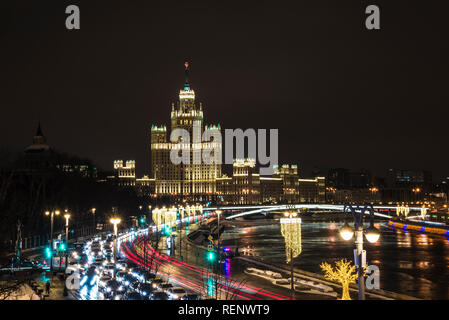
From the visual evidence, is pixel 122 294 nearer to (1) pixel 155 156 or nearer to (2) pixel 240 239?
(2) pixel 240 239

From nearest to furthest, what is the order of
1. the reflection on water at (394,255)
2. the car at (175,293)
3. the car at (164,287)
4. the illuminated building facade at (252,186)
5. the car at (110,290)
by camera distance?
the car at (175,293)
the car at (110,290)
the car at (164,287)
the reflection on water at (394,255)
the illuminated building facade at (252,186)

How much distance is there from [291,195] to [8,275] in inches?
6201

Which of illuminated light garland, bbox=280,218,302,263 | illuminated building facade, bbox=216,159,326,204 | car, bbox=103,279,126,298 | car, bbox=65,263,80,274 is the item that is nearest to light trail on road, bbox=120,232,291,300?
car, bbox=103,279,126,298

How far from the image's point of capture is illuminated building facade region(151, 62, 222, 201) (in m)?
174

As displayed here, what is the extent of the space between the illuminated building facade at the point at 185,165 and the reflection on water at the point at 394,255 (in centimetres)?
9366

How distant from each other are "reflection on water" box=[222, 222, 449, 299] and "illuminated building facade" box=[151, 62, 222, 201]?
93.7m

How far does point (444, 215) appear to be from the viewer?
331 feet

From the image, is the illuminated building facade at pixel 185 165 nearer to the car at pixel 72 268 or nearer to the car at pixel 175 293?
the car at pixel 72 268

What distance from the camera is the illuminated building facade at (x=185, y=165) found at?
174 meters

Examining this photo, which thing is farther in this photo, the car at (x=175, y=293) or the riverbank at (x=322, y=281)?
the riverbank at (x=322, y=281)

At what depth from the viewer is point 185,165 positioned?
175500 mm

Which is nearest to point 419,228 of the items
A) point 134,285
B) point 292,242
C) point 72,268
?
point 292,242

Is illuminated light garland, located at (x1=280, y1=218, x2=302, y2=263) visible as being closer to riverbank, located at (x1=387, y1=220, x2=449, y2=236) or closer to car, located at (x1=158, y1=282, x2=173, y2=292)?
car, located at (x1=158, y1=282, x2=173, y2=292)

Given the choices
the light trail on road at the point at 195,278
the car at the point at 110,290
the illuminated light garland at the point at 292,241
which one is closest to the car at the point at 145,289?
the car at the point at 110,290
